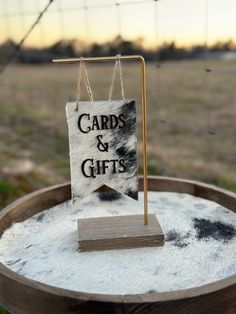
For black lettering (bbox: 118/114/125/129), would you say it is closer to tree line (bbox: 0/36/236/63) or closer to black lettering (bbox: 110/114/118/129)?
black lettering (bbox: 110/114/118/129)

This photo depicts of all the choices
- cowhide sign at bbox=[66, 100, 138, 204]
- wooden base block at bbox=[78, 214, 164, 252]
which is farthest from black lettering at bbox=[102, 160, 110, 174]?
wooden base block at bbox=[78, 214, 164, 252]

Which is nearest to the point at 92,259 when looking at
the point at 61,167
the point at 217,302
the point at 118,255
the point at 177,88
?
the point at 118,255

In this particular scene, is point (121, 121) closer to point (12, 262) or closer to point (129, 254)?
Answer: point (129, 254)

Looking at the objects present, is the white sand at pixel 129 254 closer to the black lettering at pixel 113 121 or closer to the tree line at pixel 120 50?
the black lettering at pixel 113 121

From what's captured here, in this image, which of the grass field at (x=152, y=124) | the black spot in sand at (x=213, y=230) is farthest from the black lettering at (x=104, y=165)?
the grass field at (x=152, y=124)

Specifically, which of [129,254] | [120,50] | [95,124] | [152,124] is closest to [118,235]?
[129,254]

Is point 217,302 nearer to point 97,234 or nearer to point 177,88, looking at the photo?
point 97,234

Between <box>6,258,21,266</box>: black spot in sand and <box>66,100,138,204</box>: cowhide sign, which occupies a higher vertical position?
<box>66,100,138,204</box>: cowhide sign
